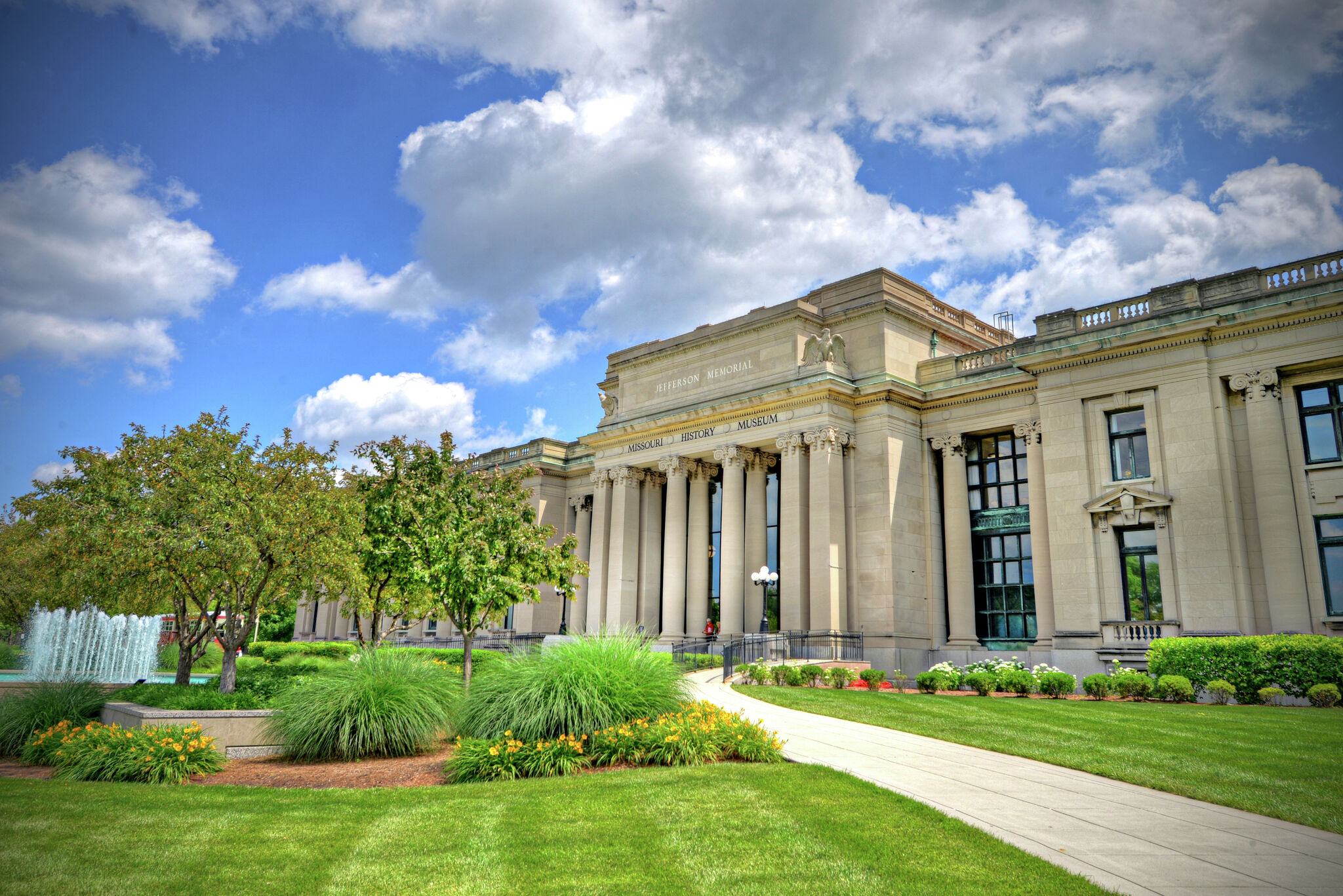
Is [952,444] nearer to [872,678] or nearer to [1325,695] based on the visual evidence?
[872,678]

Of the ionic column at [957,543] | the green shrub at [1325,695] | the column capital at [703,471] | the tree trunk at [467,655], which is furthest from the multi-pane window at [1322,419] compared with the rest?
the tree trunk at [467,655]

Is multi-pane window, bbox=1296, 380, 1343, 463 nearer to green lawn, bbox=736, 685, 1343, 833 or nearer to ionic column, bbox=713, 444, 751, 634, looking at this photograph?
green lawn, bbox=736, 685, 1343, 833

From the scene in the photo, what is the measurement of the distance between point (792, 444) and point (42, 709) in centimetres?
2706

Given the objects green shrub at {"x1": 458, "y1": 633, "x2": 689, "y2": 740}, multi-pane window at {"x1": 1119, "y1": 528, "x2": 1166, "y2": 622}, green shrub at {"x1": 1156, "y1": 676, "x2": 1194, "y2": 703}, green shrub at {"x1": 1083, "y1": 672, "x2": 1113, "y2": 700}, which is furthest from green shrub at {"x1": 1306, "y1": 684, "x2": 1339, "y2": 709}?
green shrub at {"x1": 458, "y1": 633, "x2": 689, "y2": 740}

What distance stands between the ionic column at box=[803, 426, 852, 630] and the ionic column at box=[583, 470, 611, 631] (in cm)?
1272

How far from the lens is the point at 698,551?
140ft

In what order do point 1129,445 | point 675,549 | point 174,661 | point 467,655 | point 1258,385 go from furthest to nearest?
point 174,661
point 675,549
point 1129,445
point 1258,385
point 467,655

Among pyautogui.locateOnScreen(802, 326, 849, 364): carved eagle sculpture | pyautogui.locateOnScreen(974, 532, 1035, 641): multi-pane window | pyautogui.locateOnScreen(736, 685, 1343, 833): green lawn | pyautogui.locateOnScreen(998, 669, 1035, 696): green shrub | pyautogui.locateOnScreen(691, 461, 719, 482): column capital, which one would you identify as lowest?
pyautogui.locateOnScreen(736, 685, 1343, 833): green lawn

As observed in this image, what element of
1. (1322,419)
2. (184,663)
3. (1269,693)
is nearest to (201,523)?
(184,663)

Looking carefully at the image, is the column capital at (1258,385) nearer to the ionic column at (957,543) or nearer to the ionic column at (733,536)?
the ionic column at (957,543)

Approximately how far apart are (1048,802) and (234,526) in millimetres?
18174

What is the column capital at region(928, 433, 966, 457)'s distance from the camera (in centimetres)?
3638

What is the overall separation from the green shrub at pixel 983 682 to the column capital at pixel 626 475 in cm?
2118

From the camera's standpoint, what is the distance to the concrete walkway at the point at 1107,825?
7.29 metres
